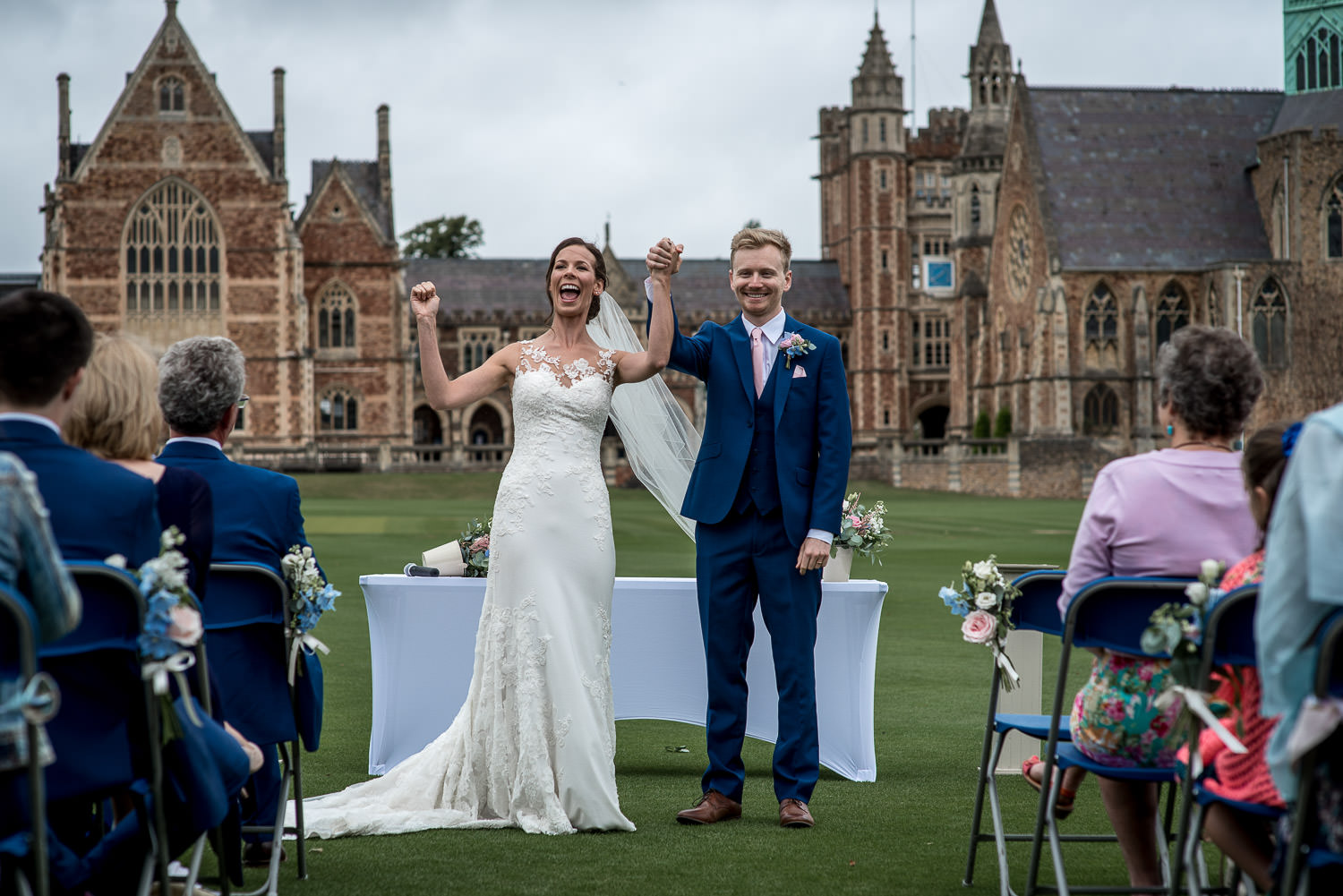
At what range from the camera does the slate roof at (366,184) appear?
53244 mm

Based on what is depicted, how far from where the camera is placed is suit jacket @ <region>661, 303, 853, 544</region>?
5145mm

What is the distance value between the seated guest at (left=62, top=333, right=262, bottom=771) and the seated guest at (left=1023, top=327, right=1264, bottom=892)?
2.13 m

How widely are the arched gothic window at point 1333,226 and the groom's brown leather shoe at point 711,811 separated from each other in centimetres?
4289

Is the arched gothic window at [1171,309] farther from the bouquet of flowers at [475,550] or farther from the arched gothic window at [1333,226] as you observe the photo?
the bouquet of flowers at [475,550]

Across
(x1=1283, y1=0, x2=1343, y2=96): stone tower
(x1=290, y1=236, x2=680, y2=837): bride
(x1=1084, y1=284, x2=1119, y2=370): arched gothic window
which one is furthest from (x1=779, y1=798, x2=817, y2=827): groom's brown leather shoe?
(x1=1283, y1=0, x2=1343, y2=96): stone tower

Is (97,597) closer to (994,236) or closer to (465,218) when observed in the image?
(994,236)

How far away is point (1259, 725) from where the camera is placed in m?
2.97

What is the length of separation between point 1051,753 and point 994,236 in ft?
157

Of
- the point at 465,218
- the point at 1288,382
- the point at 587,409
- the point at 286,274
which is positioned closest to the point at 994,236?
the point at 1288,382

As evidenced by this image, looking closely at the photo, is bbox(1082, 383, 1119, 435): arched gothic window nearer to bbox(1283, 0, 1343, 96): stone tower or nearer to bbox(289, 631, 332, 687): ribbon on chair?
bbox(1283, 0, 1343, 96): stone tower

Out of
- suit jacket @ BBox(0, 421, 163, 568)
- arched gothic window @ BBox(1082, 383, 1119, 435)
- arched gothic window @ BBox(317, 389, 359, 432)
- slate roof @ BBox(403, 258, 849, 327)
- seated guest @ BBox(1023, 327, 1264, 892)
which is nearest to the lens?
suit jacket @ BBox(0, 421, 163, 568)

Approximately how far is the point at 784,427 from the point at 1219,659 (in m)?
2.40

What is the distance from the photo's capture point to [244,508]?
4.20 metres

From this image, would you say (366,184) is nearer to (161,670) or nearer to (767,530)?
(767,530)
